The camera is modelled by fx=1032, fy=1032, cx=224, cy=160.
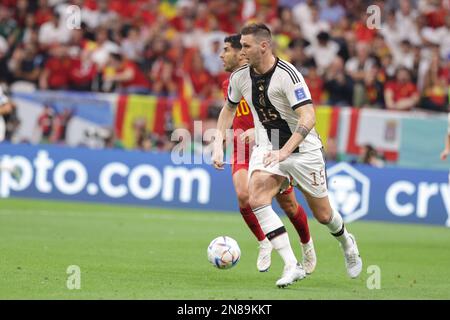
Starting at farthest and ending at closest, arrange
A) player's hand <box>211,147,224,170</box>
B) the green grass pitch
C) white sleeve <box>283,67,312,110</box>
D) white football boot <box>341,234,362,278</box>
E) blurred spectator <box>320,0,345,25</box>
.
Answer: blurred spectator <box>320,0,345,25</box> → white football boot <box>341,234,362,278</box> → player's hand <box>211,147,224,170</box> → white sleeve <box>283,67,312,110</box> → the green grass pitch

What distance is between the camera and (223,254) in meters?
10.6

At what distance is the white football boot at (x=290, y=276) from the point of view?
9648 millimetres

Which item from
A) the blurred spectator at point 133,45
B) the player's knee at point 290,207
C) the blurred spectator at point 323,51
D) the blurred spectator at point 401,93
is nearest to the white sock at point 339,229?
the player's knee at point 290,207

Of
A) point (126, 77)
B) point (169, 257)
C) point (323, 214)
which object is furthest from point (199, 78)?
point (323, 214)

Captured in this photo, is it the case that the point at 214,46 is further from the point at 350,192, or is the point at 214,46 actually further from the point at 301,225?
the point at 301,225

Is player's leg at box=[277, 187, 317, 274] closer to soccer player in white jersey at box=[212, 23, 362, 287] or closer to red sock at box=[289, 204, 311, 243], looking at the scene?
red sock at box=[289, 204, 311, 243]

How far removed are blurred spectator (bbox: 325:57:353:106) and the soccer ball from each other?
11717mm

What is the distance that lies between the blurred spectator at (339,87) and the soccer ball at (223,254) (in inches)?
461

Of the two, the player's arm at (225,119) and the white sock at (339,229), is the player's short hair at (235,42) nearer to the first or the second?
the player's arm at (225,119)

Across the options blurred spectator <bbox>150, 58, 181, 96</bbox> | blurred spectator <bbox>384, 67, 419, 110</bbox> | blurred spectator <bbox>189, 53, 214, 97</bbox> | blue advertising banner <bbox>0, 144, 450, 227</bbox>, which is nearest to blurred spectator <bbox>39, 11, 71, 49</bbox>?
blurred spectator <bbox>150, 58, 181, 96</bbox>

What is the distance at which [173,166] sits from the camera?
64.3 feet

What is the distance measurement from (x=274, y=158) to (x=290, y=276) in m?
1.12

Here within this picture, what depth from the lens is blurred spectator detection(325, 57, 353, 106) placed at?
72.1 feet

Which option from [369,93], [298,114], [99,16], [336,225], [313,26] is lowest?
[336,225]
